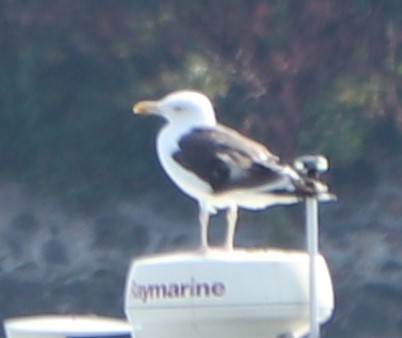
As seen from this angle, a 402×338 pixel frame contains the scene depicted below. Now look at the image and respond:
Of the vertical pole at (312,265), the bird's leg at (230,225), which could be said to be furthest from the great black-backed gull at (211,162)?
the vertical pole at (312,265)

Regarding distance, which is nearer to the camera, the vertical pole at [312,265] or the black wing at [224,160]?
the vertical pole at [312,265]

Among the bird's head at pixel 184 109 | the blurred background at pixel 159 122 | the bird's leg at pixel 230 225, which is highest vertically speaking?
the bird's head at pixel 184 109

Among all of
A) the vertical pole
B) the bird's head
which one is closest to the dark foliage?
the bird's head

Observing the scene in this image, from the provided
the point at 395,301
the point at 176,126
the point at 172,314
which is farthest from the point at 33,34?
the point at 172,314

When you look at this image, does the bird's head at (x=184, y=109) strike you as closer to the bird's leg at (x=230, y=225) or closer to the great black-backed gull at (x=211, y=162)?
the great black-backed gull at (x=211, y=162)

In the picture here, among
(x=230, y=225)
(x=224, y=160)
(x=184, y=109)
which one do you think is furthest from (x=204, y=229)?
(x=184, y=109)

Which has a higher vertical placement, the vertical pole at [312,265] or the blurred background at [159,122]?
the vertical pole at [312,265]

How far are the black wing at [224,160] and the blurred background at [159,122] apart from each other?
873 cm

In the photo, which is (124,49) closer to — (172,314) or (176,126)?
(176,126)

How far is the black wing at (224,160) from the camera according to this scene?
6879 mm

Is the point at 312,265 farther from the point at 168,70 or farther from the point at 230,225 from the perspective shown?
the point at 168,70

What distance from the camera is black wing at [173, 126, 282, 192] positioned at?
6.88 m

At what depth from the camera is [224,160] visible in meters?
7.02

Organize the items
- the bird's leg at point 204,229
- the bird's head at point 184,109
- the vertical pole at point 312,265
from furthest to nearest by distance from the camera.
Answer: the bird's head at point 184,109
the bird's leg at point 204,229
the vertical pole at point 312,265
